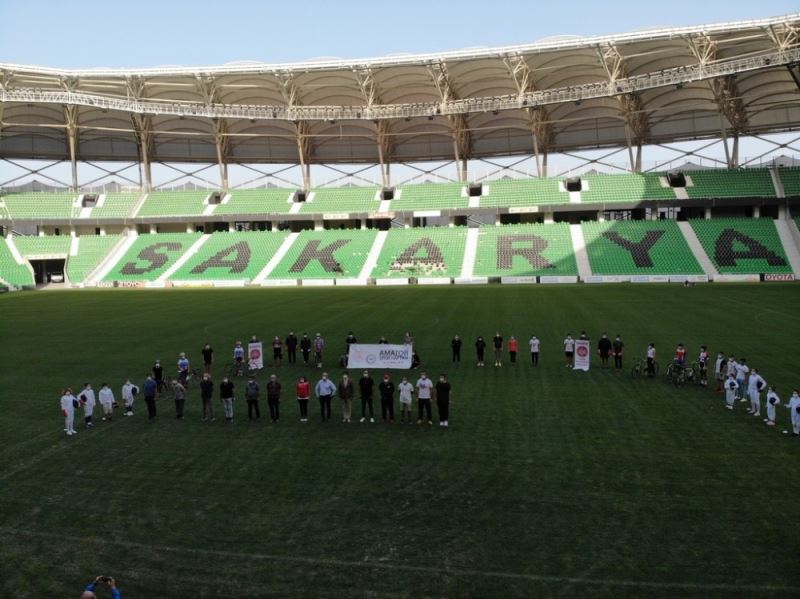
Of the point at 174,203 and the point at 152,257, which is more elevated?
the point at 174,203

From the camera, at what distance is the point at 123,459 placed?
13.6 m

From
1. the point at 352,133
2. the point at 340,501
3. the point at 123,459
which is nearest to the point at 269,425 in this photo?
the point at 123,459

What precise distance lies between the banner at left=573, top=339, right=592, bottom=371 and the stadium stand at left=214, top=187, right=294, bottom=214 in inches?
2214

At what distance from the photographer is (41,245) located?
231 ft

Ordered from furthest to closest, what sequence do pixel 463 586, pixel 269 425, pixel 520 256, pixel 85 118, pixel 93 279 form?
pixel 85 118
pixel 93 279
pixel 520 256
pixel 269 425
pixel 463 586

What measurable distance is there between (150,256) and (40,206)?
53.3 feet

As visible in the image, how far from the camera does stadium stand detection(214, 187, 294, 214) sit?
2918 inches

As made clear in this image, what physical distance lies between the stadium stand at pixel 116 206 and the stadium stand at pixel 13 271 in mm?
10064

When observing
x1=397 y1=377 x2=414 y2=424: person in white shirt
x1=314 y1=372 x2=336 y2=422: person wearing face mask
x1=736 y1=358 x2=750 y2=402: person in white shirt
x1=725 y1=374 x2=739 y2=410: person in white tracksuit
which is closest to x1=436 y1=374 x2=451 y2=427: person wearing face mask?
x1=397 y1=377 x2=414 y2=424: person in white shirt

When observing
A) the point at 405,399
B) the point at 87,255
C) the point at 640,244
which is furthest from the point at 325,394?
the point at 87,255

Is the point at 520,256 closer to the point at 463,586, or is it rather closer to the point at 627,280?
the point at 627,280

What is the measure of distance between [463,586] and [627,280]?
51.3 meters

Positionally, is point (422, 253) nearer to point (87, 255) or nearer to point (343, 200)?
point (343, 200)

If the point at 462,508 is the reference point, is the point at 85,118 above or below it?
above
